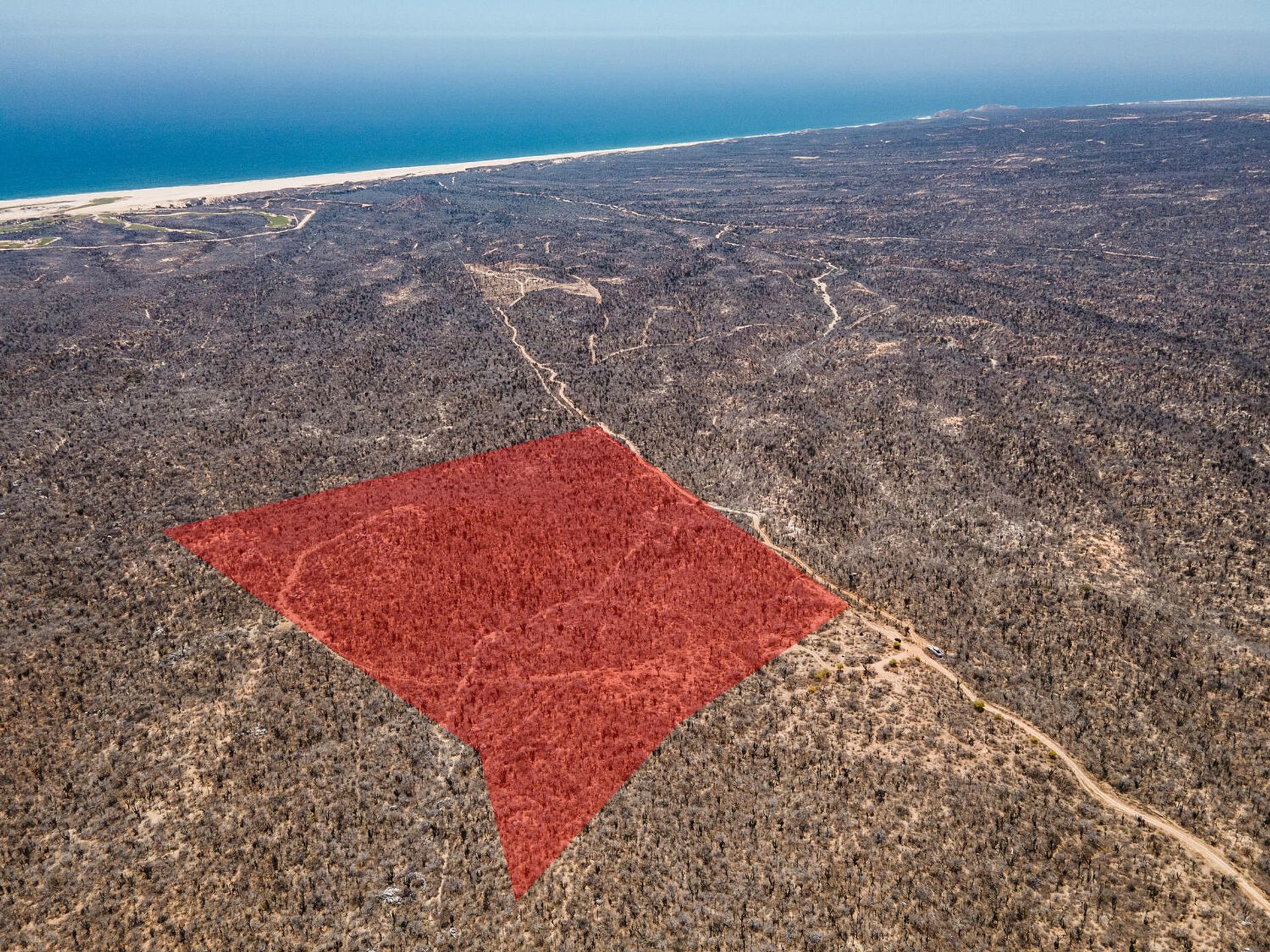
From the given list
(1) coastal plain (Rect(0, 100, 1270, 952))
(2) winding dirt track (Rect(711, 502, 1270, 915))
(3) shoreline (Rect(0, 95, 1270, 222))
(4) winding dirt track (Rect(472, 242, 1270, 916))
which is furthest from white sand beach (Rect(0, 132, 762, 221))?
(2) winding dirt track (Rect(711, 502, 1270, 915))

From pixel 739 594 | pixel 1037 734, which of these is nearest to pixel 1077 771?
pixel 1037 734

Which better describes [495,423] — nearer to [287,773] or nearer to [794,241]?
[287,773]

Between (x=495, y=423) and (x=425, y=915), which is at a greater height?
(x=495, y=423)

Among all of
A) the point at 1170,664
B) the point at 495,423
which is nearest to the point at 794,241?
the point at 495,423

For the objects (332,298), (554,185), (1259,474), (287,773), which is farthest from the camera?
(554,185)

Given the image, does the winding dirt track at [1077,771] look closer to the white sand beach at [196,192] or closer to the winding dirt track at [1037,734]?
the winding dirt track at [1037,734]
